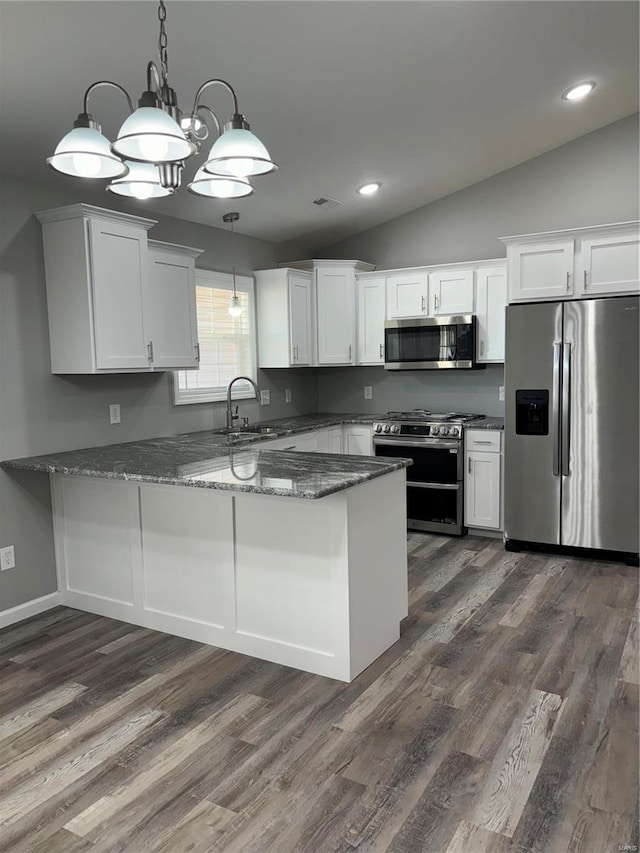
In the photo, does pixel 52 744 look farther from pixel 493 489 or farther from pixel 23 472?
pixel 493 489

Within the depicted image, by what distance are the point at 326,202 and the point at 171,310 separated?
5.59 ft

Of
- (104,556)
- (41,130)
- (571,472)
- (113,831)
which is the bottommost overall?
(113,831)

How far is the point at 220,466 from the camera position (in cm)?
304

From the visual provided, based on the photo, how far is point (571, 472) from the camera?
4.32m

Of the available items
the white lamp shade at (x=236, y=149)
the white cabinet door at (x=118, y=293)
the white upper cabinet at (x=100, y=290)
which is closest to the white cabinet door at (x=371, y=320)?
the white upper cabinet at (x=100, y=290)

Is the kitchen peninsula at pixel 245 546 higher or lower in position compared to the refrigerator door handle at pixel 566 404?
lower

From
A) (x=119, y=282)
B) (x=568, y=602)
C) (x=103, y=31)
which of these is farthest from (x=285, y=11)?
(x=568, y=602)

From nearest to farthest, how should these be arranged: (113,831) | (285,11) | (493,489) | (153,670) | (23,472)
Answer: (113,831) < (285,11) < (153,670) < (23,472) < (493,489)

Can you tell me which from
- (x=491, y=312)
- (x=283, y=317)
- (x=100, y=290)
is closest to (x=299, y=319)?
(x=283, y=317)

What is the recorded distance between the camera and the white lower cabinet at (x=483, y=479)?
4.79 m

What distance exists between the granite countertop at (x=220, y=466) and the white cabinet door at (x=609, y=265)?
2175 mm

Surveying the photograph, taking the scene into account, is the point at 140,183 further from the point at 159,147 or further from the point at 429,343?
the point at 429,343

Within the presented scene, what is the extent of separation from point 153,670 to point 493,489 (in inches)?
115

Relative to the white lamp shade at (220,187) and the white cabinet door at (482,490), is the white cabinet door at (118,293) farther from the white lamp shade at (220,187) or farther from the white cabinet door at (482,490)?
the white cabinet door at (482,490)
